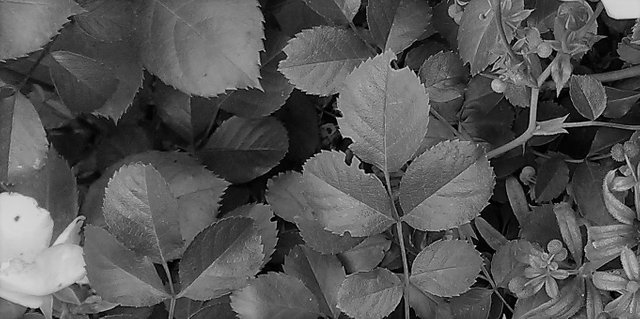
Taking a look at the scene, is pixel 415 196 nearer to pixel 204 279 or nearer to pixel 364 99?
pixel 364 99

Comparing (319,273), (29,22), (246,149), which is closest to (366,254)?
(319,273)

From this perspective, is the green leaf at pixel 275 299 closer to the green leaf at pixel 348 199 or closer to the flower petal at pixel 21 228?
the green leaf at pixel 348 199

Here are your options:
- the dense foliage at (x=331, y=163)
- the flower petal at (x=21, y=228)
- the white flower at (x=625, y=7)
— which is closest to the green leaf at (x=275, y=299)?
the dense foliage at (x=331, y=163)

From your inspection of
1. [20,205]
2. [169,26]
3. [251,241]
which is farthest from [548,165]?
[20,205]

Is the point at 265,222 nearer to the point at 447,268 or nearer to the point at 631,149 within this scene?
the point at 447,268

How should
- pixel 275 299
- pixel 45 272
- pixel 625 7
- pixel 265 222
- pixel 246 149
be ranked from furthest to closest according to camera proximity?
pixel 246 149
pixel 265 222
pixel 275 299
pixel 45 272
pixel 625 7

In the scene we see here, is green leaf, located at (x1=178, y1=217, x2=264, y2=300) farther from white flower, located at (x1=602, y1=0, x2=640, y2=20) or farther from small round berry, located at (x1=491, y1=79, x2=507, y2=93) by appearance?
white flower, located at (x1=602, y1=0, x2=640, y2=20)
